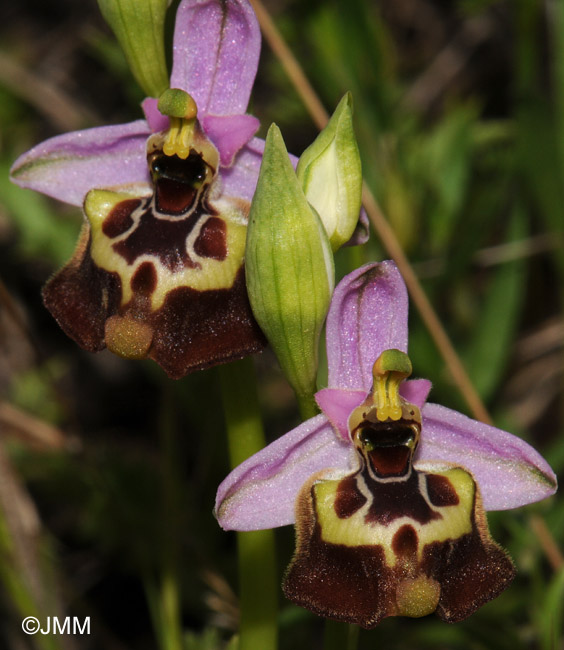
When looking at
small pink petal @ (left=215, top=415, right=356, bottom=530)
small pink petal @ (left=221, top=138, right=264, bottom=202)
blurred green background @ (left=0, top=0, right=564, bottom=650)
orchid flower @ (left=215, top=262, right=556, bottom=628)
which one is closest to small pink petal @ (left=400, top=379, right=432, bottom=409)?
orchid flower @ (left=215, top=262, right=556, bottom=628)

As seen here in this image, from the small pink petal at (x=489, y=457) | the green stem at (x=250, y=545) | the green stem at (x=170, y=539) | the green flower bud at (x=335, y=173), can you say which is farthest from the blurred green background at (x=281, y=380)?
the green flower bud at (x=335, y=173)

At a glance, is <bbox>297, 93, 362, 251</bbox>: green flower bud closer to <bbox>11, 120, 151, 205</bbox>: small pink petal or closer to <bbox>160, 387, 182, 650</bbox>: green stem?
<bbox>11, 120, 151, 205</bbox>: small pink petal

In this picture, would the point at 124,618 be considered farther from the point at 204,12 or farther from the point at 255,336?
the point at 204,12

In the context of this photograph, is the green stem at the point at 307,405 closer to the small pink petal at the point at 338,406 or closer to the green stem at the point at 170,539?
the small pink petal at the point at 338,406

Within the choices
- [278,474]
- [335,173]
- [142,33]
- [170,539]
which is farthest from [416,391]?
[170,539]

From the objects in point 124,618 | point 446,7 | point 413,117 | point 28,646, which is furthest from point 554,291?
point 28,646

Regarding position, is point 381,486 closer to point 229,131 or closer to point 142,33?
point 229,131
